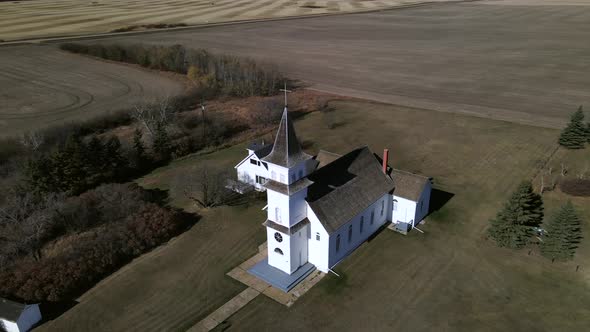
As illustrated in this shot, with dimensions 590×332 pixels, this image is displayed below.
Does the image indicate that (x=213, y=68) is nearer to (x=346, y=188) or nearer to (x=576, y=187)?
(x=346, y=188)

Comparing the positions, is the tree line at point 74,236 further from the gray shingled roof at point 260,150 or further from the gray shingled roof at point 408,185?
the gray shingled roof at point 408,185

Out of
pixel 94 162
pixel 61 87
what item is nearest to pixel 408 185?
pixel 94 162

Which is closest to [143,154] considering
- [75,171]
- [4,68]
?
[75,171]

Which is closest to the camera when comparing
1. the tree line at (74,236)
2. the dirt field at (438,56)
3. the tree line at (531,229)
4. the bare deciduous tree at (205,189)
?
the tree line at (74,236)

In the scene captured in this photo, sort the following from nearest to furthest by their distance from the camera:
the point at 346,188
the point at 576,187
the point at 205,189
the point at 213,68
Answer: the point at 346,188, the point at 205,189, the point at 576,187, the point at 213,68

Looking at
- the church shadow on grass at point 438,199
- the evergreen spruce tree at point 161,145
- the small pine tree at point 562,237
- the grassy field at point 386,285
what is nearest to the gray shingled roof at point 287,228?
the grassy field at point 386,285

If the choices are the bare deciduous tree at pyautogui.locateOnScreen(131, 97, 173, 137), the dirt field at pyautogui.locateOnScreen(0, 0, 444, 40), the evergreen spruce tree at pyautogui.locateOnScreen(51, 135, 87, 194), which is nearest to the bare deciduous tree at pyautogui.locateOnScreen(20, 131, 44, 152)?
the evergreen spruce tree at pyautogui.locateOnScreen(51, 135, 87, 194)

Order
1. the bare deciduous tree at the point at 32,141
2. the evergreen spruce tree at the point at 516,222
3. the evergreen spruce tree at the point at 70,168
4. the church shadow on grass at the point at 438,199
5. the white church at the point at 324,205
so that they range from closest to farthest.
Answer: the white church at the point at 324,205
the evergreen spruce tree at the point at 516,222
the church shadow on grass at the point at 438,199
the evergreen spruce tree at the point at 70,168
the bare deciduous tree at the point at 32,141
